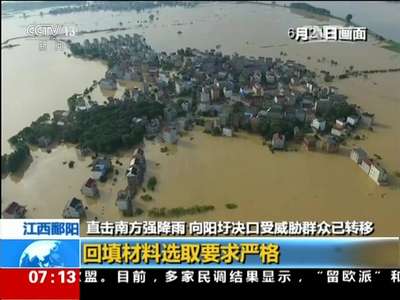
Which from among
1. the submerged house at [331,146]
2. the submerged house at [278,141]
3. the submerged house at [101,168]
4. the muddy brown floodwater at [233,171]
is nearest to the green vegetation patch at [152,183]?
the muddy brown floodwater at [233,171]

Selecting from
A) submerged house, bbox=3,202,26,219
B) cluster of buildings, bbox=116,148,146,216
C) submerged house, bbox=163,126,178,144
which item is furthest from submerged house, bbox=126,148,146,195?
submerged house, bbox=3,202,26,219

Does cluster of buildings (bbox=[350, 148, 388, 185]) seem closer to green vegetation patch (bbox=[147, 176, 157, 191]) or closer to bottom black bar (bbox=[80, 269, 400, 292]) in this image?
bottom black bar (bbox=[80, 269, 400, 292])

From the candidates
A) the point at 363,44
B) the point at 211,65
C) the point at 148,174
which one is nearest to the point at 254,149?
the point at 148,174

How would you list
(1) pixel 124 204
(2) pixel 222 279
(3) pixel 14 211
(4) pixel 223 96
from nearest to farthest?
(2) pixel 222 279 < (3) pixel 14 211 < (1) pixel 124 204 < (4) pixel 223 96

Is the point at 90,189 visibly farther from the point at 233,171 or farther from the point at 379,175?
the point at 379,175

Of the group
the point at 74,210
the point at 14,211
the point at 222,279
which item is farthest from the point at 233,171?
the point at 14,211

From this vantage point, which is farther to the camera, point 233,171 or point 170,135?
point 170,135
